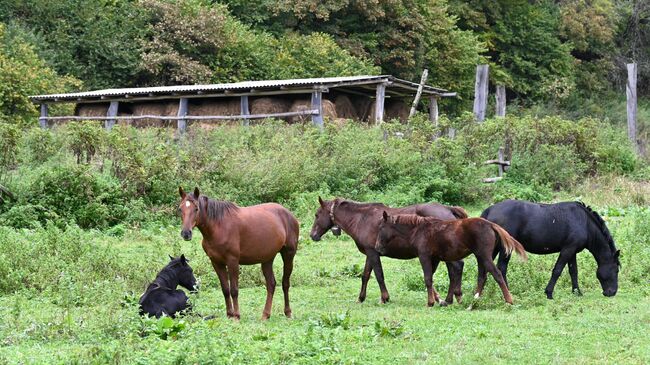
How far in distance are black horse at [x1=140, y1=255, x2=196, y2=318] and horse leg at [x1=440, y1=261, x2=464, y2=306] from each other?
3507 millimetres

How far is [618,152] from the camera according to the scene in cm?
2881

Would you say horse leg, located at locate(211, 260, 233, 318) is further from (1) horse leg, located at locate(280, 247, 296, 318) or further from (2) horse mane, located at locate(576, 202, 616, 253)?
(2) horse mane, located at locate(576, 202, 616, 253)

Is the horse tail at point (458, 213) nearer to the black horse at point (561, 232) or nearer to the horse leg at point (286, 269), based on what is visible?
the black horse at point (561, 232)

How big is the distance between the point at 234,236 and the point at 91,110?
24.0 meters

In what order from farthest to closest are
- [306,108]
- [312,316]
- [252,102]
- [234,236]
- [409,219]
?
1. [252,102]
2. [306,108]
3. [409,219]
4. [312,316]
5. [234,236]

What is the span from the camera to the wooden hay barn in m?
29.6

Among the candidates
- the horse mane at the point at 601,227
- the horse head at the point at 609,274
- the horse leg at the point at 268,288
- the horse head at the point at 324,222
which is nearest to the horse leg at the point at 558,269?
the horse head at the point at 609,274

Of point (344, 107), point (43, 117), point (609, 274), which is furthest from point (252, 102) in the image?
point (609, 274)

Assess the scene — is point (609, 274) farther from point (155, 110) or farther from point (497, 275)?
point (155, 110)

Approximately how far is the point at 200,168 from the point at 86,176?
2973mm

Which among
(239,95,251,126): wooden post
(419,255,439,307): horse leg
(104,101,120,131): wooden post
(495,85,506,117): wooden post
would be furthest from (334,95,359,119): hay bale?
(419,255,439,307): horse leg

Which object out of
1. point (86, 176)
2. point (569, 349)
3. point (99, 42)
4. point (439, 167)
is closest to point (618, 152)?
point (439, 167)

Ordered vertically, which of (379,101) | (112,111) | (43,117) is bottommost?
(43,117)

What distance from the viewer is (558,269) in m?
13.8
